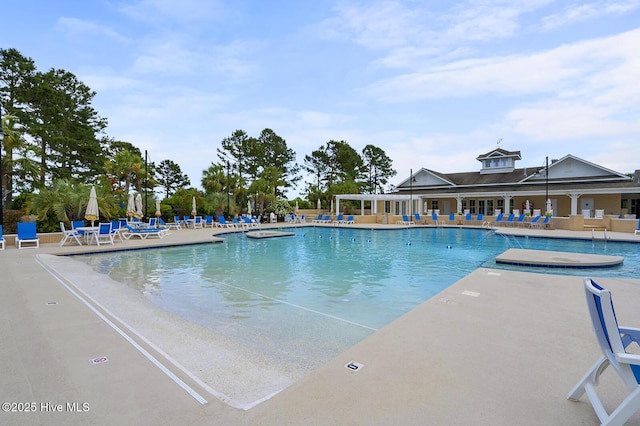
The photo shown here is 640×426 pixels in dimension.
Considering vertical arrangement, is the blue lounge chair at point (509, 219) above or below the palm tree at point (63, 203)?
below

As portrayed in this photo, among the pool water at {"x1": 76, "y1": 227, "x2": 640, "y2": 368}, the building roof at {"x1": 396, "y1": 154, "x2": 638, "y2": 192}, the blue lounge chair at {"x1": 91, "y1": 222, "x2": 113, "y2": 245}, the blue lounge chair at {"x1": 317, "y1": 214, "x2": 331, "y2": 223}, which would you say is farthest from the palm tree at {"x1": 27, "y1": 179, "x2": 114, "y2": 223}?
the building roof at {"x1": 396, "y1": 154, "x2": 638, "y2": 192}

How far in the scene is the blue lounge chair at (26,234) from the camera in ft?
38.6

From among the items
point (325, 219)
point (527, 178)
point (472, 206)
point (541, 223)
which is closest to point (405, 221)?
point (325, 219)

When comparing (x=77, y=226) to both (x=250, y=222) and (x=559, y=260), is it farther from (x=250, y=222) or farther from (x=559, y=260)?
(x=559, y=260)

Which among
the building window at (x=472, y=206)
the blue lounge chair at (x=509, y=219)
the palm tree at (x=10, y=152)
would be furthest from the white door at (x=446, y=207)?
the palm tree at (x=10, y=152)

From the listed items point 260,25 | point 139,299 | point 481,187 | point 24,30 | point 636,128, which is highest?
point 260,25

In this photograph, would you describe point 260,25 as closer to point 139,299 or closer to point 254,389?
point 139,299

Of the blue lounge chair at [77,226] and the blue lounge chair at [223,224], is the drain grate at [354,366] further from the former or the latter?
the blue lounge chair at [223,224]

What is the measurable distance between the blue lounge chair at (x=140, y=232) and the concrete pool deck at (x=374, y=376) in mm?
10984

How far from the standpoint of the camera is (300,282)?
7.58 meters

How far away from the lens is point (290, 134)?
42.0 metres

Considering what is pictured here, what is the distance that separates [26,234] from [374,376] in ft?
45.7

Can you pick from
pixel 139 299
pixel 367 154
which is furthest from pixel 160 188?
pixel 139 299

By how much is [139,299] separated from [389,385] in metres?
4.76
